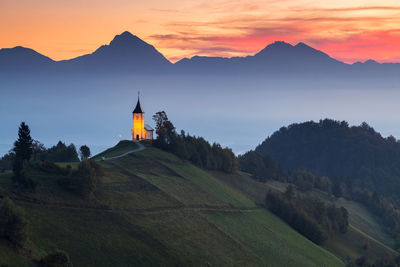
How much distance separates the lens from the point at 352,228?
12838 centimetres

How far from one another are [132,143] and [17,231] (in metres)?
77.1

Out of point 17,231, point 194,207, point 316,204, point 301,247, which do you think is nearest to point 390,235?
point 316,204

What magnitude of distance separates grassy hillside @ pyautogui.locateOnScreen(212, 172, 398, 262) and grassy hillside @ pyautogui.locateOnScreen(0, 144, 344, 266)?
39.1ft

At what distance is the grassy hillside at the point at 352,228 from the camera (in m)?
113

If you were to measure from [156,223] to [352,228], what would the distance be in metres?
71.0

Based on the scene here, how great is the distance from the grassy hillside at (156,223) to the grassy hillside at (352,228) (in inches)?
470

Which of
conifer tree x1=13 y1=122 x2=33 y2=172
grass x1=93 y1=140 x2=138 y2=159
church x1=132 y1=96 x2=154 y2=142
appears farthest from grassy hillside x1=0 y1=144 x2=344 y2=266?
church x1=132 y1=96 x2=154 y2=142

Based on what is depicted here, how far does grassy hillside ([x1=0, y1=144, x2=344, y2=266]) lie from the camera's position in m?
62.6

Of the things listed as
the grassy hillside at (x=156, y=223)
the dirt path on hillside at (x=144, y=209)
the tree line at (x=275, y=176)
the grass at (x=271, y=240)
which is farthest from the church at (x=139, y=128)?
the grass at (x=271, y=240)

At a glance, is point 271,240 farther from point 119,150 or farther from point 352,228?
point 119,150

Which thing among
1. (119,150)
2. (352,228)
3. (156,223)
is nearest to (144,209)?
(156,223)

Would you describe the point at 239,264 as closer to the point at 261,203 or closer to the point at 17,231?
the point at 17,231

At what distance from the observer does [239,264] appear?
75750 mm

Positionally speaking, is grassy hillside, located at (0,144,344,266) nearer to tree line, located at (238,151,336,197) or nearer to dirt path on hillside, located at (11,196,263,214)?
dirt path on hillside, located at (11,196,263,214)
